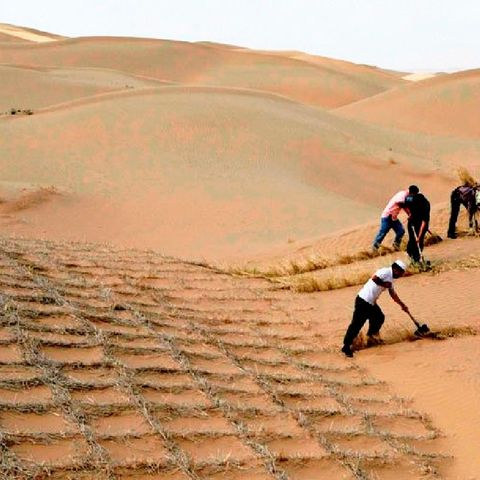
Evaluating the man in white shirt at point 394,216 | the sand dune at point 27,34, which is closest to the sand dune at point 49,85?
the man in white shirt at point 394,216

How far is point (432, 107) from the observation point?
41.2 m

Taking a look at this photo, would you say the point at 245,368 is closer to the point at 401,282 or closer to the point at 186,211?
the point at 401,282

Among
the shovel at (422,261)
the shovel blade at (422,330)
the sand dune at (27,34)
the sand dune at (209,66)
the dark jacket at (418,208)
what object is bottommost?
the shovel blade at (422,330)

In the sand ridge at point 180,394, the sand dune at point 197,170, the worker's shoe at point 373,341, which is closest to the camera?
the sand ridge at point 180,394

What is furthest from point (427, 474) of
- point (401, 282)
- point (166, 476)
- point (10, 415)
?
point (401, 282)

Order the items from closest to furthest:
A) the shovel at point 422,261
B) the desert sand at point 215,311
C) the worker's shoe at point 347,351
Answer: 1. the desert sand at point 215,311
2. the worker's shoe at point 347,351
3. the shovel at point 422,261

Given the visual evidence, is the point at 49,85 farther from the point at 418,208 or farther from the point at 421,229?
the point at 421,229

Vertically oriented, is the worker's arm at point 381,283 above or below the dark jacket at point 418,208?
below

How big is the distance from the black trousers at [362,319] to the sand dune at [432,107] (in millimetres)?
30366

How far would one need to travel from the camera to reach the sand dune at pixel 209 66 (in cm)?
5888

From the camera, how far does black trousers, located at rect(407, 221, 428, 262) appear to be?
1071cm

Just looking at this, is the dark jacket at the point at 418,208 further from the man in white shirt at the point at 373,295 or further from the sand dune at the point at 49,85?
the sand dune at the point at 49,85

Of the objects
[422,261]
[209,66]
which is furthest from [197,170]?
[209,66]

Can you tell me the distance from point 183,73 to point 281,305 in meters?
58.1
